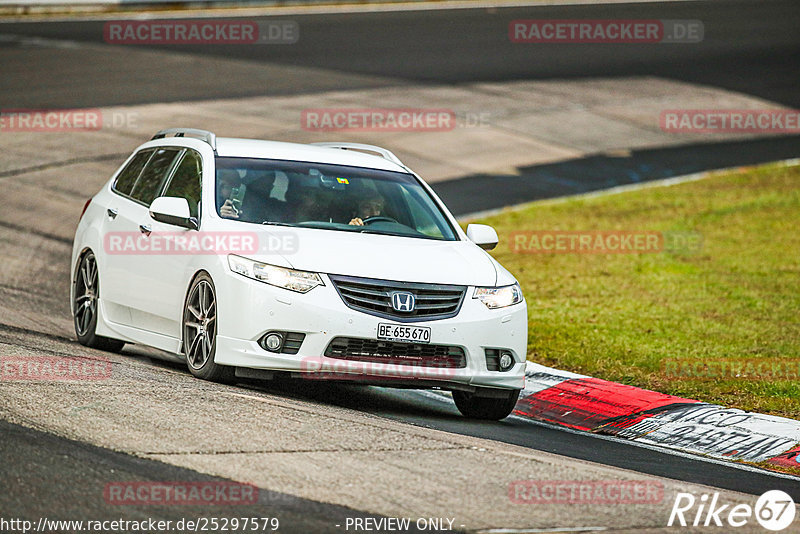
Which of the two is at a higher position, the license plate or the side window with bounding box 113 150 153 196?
the side window with bounding box 113 150 153 196

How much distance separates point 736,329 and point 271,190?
511 centimetres

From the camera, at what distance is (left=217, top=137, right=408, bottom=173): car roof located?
381 inches

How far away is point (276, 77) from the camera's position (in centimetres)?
2803

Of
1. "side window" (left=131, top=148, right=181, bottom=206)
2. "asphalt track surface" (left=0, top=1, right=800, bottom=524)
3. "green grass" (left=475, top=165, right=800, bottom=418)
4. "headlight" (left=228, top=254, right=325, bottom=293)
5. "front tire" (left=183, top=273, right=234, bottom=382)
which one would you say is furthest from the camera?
"asphalt track surface" (left=0, top=1, right=800, bottom=524)

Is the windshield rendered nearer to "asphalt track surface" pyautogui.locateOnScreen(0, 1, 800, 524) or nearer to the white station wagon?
the white station wagon

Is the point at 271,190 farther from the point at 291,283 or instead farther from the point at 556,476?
the point at 556,476

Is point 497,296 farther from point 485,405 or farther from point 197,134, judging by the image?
point 197,134

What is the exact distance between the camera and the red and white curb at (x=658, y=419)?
858cm

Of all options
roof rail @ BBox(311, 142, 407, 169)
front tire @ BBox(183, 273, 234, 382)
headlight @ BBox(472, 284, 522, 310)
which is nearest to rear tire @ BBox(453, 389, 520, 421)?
headlight @ BBox(472, 284, 522, 310)

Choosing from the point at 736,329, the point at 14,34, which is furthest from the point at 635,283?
the point at 14,34

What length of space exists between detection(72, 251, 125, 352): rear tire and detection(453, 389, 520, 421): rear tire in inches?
112

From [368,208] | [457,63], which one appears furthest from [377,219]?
[457,63]

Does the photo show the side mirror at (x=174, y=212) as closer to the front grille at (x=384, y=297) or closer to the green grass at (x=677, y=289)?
the front grille at (x=384, y=297)

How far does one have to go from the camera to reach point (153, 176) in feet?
33.4
